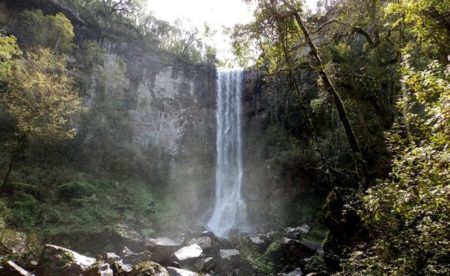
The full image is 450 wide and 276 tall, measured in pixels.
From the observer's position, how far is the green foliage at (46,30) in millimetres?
21788

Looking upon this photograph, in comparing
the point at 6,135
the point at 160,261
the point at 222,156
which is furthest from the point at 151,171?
the point at 160,261

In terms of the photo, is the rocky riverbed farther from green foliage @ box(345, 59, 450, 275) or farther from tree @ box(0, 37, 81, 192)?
tree @ box(0, 37, 81, 192)

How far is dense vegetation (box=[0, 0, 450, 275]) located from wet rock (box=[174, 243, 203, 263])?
4833mm

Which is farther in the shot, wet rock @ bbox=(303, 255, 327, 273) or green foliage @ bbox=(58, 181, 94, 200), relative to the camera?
green foliage @ bbox=(58, 181, 94, 200)

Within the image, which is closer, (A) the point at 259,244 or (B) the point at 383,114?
(B) the point at 383,114

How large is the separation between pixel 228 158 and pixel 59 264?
20576mm

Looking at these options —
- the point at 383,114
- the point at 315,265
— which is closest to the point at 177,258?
the point at 315,265

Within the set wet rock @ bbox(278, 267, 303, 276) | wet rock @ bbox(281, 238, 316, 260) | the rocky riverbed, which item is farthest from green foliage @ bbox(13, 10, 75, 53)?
wet rock @ bbox(278, 267, 303, 276)

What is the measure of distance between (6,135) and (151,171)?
400 inches

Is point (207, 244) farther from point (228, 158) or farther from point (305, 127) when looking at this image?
point (228, 158)

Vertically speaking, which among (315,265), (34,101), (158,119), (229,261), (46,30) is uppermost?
(46,30)

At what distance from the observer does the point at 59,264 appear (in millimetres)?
7168

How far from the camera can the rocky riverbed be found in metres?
7.29

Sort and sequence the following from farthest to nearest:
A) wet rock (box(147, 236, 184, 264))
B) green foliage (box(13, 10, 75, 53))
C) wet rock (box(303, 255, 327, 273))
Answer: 1. green foliage (box(13, 10, 75, 53))
2. wet rock (box(147, 236, 184, 264))
3. wet rock (box(303, 255, 327, 273))
